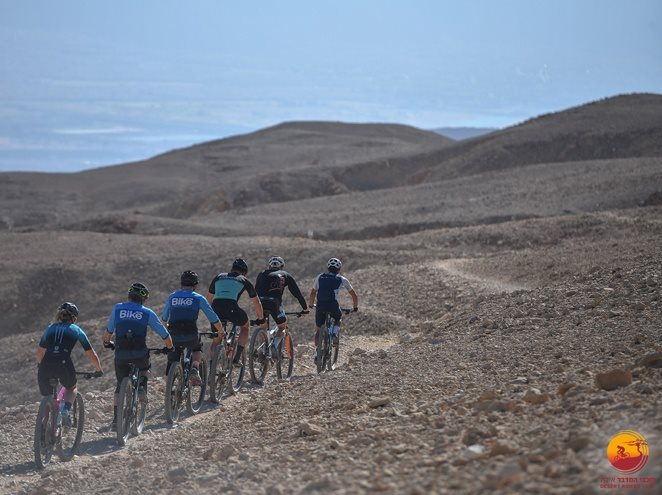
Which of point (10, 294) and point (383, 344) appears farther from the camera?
point (10, 294)

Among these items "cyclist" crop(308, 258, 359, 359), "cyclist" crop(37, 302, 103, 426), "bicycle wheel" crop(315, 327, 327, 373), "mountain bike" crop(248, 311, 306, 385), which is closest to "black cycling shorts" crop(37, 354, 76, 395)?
"cyclist" crop(37, 302, 103, 426)

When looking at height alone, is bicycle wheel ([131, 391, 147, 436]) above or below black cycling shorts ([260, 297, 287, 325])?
below

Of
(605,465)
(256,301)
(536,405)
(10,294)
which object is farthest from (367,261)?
(605,465)

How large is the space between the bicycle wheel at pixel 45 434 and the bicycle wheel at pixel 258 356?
3835 mm

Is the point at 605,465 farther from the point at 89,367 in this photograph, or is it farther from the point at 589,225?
the point at 589,225

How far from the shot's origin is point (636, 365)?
30.2 ft

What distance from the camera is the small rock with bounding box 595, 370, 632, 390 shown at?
8.53 m

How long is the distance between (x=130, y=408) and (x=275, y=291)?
3650mm

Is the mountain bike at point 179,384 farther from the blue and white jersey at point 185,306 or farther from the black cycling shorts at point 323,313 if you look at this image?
the black cycling shorts at point 323,313

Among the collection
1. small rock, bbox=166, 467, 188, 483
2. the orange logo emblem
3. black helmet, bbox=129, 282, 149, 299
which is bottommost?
small rock, bbox=166, 467, 188, 483

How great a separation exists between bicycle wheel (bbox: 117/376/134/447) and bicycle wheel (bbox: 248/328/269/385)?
2904 millimetres

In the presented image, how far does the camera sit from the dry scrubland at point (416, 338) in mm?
7668

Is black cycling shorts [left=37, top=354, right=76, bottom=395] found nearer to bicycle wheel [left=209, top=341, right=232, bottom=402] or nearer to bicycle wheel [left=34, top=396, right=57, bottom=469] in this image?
bicycle wheel [left=34, top=396, right=57, bottom=469]

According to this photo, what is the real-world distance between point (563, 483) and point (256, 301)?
7448 millimetres
